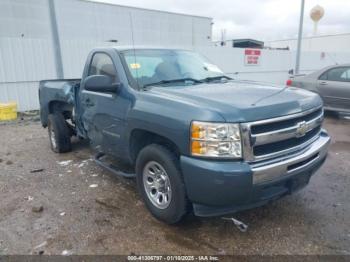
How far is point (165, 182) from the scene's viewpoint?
3.13 m

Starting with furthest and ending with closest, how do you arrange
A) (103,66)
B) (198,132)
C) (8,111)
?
(8,111), (103,66), (198,132)

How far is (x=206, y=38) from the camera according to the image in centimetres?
2562

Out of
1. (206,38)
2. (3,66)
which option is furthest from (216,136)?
(206,38)

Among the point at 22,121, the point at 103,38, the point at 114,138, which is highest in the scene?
the point at 103,38

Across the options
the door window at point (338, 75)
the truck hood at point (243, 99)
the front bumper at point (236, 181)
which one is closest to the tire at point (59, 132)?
the truck hood at point (243, 99)

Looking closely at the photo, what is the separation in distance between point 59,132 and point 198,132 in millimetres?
3950

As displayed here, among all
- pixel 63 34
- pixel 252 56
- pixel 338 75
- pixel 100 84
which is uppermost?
pixel 63 34

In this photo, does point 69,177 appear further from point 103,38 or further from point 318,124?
point 103,38

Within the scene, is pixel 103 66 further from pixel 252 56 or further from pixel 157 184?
pixel 252 56

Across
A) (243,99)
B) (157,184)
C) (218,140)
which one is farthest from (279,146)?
(157,184)

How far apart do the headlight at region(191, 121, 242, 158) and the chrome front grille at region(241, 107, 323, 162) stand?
68 mm

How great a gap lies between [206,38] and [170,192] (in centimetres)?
2425

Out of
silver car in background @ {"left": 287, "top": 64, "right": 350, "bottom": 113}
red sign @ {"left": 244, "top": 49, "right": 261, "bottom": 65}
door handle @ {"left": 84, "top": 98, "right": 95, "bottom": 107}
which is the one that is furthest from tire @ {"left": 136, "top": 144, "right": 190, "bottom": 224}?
red sign @ {"left": 244, "top": 49, "right": 261, "bottom": 65}

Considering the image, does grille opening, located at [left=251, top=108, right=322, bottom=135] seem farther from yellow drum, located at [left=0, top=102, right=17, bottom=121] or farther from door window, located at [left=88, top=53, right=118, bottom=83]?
yellow drum, located at [left=0, top=102, right=17, bottom=121]
